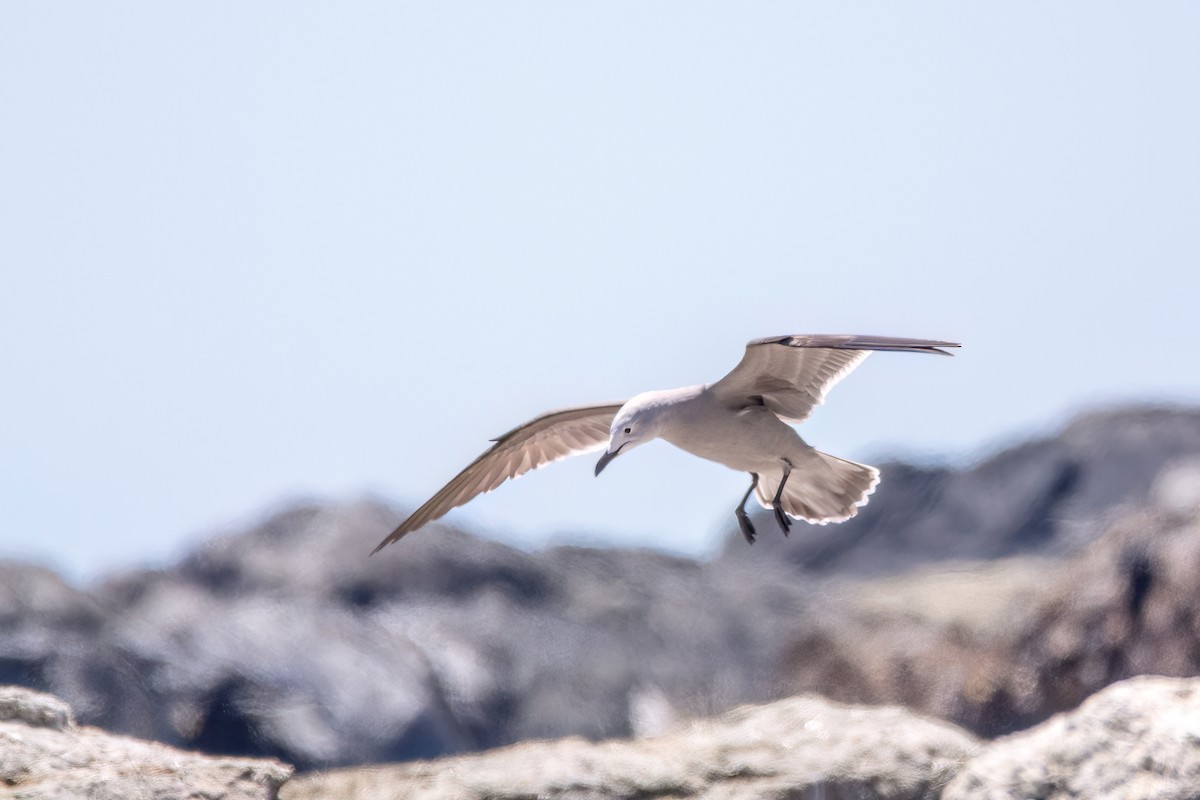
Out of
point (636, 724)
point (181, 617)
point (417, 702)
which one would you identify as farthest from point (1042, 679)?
point (181, 617)

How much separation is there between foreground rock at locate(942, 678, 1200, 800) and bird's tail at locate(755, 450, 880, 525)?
110 inches

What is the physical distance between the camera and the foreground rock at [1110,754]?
5234 millimetres

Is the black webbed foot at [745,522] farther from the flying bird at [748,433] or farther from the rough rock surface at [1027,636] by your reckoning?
Answer: the rough rock surface at [1027,636]

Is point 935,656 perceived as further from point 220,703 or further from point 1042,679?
point 220,703

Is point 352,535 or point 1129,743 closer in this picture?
point 1129,743

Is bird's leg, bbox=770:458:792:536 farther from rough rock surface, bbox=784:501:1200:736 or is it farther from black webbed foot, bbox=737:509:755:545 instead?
rough rock surface, bbox=784:501:1200:736

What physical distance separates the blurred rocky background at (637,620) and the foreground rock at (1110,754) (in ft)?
15.7

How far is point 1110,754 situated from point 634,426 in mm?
2736

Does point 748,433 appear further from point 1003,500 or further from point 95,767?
point 1003,500

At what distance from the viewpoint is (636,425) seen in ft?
24.2

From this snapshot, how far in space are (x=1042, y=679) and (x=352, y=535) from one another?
544 cm

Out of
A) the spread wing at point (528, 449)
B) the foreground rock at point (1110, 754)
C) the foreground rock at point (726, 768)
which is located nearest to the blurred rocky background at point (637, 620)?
the spread wing at point (528, 449)

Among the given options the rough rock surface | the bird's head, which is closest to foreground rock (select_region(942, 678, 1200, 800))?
the bird's head

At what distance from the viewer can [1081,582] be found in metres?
11.1
